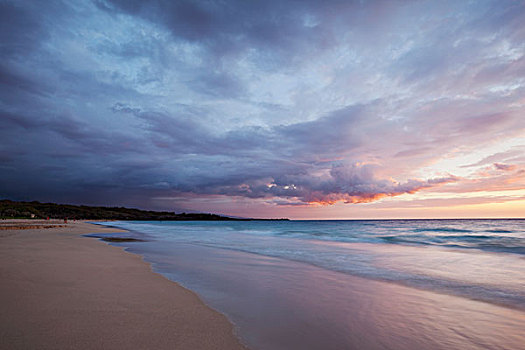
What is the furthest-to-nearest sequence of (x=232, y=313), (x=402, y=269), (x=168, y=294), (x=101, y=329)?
(x=402, y=269) → (x=168, y=294) → (x=232, y=313) → (x=101, y=329)

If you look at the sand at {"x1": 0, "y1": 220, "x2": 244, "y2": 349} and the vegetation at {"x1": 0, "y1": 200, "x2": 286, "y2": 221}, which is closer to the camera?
the sand at {"x1": 0, "y1": 220, "x2": 244, "y2": 349}

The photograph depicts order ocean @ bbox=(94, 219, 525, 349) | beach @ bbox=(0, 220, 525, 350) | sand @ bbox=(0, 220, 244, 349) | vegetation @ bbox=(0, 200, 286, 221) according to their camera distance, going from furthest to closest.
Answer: vegetation @ bbox=(0, 200, 286, 221) < ocean @ bbox=(94, 219, 525, 349) < beach @ bbox=(0, 220, 525, 350) < sand @ bbox=(0, 220, 244, 349)

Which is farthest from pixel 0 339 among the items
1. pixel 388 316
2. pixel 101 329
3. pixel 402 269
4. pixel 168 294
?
pixel 402 269

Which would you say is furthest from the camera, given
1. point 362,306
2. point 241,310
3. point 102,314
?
point 362,306

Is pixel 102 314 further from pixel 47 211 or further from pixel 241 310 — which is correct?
pixel 47 211

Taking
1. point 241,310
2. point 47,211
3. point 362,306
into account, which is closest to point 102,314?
point 241,310

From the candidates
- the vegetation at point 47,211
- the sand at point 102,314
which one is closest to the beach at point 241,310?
the sand at point 102,314

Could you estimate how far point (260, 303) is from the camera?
16.5 ft

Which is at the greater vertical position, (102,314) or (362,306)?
(102,314)

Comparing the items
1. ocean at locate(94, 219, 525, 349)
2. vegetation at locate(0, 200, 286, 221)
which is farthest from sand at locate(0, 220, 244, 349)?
vegetation at locate(0, 200, 286, 221)

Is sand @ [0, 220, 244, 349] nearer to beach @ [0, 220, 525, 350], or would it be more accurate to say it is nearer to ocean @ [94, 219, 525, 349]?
beach @ [0, 220, 525, 350]

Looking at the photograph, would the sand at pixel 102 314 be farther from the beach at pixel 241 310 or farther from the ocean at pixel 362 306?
the ocean at pixel 362 306

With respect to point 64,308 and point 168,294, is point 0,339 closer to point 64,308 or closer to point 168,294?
point 64,308

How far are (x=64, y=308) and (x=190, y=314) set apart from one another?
1761mm
